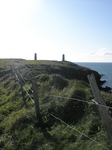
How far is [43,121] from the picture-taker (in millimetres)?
7281

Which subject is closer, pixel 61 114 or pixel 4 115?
pixel 61 114

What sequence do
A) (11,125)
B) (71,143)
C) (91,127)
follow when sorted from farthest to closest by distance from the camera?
(11,125), (91,127), (71,143)

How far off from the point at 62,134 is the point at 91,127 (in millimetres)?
1143

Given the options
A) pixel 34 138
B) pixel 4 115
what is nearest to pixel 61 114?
pixel 34 138

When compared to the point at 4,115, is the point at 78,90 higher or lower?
higher

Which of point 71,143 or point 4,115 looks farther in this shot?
point 4,115

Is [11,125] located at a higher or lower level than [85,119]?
lower

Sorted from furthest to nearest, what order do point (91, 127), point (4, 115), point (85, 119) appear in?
point (4, 115), point (85, 119), point (91, 127)

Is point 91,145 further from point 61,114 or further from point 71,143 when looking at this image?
point 61,114

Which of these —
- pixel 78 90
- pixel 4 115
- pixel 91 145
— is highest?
pixel 78 90

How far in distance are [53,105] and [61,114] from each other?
2.42ft

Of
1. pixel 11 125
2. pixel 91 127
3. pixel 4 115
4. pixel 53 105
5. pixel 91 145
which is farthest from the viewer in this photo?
pixel 4 115

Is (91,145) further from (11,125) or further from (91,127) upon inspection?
(11,125)

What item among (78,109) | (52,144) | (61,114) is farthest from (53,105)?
(52,144)
